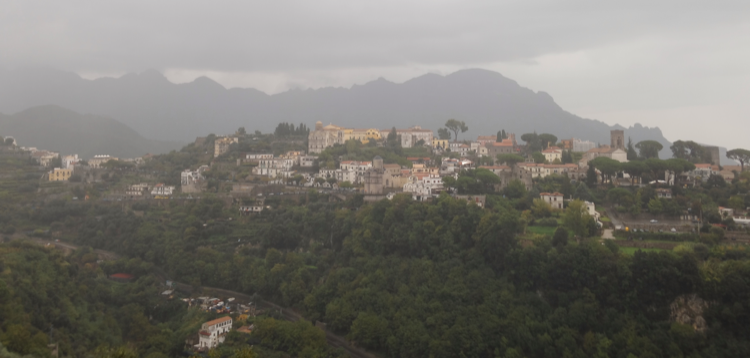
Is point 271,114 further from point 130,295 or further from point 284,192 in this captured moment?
point 130,295

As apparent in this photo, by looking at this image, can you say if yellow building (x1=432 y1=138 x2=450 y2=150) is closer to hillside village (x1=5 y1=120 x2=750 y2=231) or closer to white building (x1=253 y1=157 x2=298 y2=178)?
hillside village (x1=5 y1=120 x2=750 y2=231)

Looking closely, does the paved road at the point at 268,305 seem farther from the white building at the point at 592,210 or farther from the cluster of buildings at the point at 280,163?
the cluster of buildings at the point at 280,163

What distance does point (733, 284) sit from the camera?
61.1 feet

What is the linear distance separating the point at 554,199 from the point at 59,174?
131 feet

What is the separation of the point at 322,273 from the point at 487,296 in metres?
10.1

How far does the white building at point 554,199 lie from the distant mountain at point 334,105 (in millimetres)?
83255

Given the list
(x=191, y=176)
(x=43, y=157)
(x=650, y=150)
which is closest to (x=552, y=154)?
(x=650, y=150)

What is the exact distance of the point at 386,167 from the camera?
39.7 meters

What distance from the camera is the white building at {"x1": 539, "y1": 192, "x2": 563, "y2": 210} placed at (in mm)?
30683

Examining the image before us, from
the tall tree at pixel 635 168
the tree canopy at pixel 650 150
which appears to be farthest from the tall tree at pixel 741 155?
the tall tree at pixel 635 168

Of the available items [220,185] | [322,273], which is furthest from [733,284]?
[220,185]

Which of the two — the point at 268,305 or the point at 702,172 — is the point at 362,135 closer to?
the point at 268,305

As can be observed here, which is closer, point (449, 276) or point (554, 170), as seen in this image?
point (449, 276)

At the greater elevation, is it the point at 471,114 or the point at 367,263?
the point at 471,114
